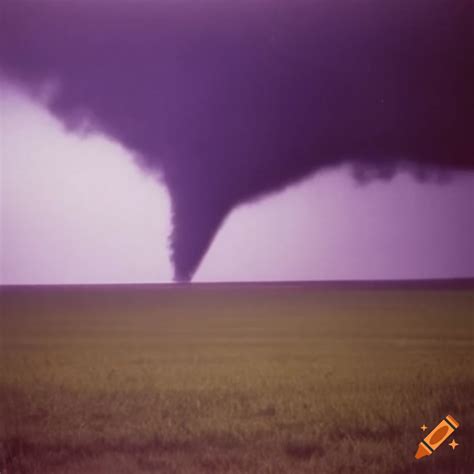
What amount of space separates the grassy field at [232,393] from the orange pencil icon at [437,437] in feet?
0.15

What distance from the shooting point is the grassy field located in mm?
3508

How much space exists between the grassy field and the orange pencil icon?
4cm

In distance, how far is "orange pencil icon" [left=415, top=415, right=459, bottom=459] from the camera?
3.47m

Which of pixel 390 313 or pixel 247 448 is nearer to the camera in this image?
pixel 247 448

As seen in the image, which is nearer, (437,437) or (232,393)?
(437,437)

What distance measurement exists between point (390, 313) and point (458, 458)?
23.1 ft

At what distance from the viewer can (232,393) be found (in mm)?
4855

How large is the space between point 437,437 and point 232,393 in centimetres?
173

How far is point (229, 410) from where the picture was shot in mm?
4391

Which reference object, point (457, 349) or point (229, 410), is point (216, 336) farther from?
point (229, 410)

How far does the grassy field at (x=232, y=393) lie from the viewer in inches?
138

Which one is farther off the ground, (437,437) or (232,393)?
(232,393)

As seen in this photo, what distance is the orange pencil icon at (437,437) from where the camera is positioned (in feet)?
11.4

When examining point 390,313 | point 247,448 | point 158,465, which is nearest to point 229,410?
point 247,448
